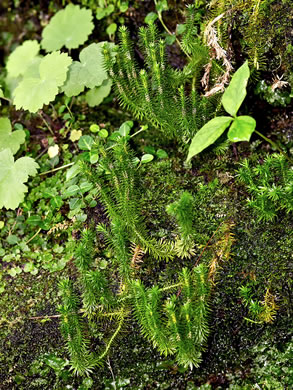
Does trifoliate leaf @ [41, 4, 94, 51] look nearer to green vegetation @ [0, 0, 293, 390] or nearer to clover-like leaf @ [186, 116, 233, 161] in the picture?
green vegetation @ [0, 0, 293, 390]

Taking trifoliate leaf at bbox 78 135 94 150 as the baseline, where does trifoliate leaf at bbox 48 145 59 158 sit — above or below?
below

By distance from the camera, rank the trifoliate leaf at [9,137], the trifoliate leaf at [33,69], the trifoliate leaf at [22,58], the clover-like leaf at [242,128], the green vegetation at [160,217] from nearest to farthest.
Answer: the clover-like leaf at [242,128] < the green vegetation at [160,217] < the trifoliate leaf at [9,137] < the trifoliate leaf at [33,69] < the trifoliate leaf at [22,58]

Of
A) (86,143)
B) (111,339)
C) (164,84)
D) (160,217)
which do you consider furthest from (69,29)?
(111,339)

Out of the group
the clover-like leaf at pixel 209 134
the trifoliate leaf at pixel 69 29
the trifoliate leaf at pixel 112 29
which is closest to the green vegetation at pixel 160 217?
the clover-like leaf at pixel 209 134

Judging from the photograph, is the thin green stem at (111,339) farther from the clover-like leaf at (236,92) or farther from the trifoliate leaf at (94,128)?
the trifoliate leaf at (94,128)

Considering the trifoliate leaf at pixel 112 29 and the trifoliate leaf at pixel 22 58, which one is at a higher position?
the trifoliate leaf at pixel 22 58

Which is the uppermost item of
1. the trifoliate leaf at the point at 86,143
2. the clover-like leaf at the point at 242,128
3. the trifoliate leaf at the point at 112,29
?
the trifoliate leaf at the point at 112,29

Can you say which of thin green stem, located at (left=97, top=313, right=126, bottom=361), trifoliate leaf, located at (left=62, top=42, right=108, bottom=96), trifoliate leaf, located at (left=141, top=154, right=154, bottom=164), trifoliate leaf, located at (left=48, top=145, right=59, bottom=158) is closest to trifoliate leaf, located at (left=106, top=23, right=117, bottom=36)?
trifoliate leaf, located at (left=62, top=42, right=108, bottom=96)
